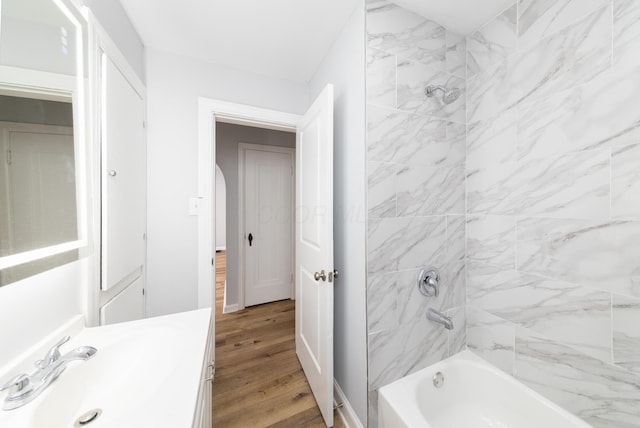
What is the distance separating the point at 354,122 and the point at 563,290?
1322 mm

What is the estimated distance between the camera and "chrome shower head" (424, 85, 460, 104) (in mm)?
1199

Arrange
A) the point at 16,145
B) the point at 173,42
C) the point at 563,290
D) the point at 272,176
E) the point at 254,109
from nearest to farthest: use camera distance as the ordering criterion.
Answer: the point at 16,145 → the point at 563,290 → the point at 173,42 → the point at 254,109 → the point at 272,176

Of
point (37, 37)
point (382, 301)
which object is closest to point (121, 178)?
point (37, 37)

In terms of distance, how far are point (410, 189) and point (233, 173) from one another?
220 cm

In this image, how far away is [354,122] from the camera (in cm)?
122

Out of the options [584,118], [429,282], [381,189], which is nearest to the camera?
[584,118]

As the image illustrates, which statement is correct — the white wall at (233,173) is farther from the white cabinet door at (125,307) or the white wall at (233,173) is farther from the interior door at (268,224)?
the white cabinet door at (125,307)

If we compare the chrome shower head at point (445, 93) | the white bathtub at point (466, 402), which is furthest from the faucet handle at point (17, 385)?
the chrome shower head at point (445, 93)

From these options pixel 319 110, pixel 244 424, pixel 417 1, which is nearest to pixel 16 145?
pixel 319 110

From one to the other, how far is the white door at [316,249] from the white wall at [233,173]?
45.4 inches

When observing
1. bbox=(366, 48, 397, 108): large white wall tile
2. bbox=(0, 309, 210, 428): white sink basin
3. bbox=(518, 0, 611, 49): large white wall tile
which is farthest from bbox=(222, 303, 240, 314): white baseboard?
bbox=(518, 0, 611, 49): large white wall tile

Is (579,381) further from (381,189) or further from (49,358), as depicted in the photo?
(49,358)

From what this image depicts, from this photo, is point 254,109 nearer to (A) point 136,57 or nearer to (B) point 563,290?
(A) point 136,57

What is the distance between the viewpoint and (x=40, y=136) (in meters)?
0.70
